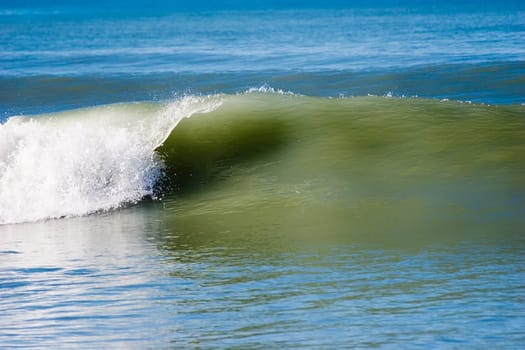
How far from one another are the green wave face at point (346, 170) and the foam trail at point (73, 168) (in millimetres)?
316

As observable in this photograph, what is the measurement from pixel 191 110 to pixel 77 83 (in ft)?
45.7

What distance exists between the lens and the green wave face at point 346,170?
7.04 m

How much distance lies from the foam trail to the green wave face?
316 millimetres

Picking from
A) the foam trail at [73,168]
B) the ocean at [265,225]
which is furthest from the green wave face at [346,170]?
the foam trail at [73,168]

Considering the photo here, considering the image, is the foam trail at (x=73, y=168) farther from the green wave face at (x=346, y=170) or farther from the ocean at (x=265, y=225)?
the green wave face at (x=346, y=170)

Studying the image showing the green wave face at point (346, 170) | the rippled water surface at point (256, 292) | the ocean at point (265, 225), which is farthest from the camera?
the green wave face at point (346, 170)

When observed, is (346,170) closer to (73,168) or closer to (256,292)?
(73,168)

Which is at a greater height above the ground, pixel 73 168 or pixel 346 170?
pixel 73 168

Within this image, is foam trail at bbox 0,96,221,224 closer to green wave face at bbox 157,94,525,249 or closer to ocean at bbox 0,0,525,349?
ocean at bbox 0,0,525,349

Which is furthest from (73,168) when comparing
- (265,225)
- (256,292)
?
(256,292)

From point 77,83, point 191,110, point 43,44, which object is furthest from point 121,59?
point 191,110

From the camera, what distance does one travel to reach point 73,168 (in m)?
9.02

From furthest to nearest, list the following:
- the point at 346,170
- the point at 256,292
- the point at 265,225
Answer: the point at 346,170, the point at 265,225, the point at 256,292

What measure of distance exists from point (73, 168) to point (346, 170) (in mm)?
2585
